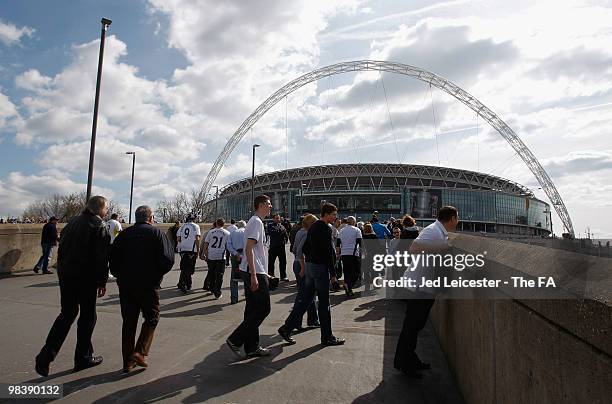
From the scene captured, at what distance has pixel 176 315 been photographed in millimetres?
7184

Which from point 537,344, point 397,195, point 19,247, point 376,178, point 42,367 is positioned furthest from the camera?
point 376,178

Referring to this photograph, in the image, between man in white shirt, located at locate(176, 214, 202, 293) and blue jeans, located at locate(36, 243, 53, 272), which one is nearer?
man in white shirt, located at locate(176, 214, 202, 293)

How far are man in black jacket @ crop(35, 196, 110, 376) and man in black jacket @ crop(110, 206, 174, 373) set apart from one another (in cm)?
17

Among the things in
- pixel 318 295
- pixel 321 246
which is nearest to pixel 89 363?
pixel 318 295

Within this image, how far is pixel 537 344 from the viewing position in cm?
197

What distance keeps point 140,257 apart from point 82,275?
65cm

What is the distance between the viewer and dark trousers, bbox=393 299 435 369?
172 inches

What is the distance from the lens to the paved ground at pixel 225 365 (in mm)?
→ 3797

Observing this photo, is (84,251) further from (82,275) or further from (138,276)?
(138,276)

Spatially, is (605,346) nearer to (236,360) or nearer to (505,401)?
(505,401)

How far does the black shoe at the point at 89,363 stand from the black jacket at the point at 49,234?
9.39m
